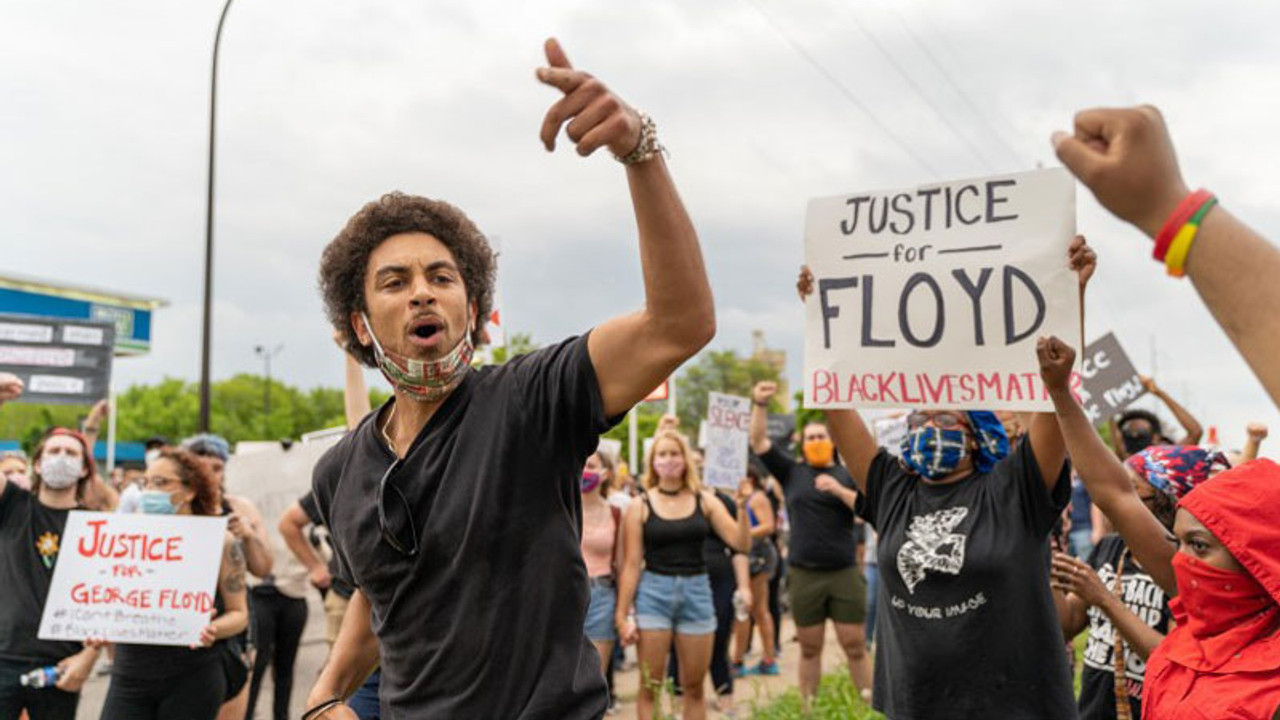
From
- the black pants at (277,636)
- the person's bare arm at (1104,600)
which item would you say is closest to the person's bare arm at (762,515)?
the black pants at (277,636)

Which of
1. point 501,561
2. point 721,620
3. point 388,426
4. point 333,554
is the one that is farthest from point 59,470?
point 721,620

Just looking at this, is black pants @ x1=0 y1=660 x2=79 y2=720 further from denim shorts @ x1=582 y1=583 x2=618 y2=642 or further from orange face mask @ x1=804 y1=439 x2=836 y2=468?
orange face mask @ x1=804 y1=439 x2=836 y2=468

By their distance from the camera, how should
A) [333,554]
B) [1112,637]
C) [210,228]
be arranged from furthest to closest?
[210,228], [333,554], [1112,637]

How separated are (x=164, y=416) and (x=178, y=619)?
7465 centimetres

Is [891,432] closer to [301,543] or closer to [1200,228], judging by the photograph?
[301,543]

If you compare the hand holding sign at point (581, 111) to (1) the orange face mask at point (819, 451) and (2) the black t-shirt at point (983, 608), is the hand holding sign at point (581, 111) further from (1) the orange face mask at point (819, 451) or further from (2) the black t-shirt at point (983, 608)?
(1) the orange face mask at point (819, 451)

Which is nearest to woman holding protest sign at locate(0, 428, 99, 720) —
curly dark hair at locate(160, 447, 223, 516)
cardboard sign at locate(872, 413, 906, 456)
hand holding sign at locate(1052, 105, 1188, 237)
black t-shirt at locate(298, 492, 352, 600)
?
curly dark hair at locate(160, 447, 223, 516)

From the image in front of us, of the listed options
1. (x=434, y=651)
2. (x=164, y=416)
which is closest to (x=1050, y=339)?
(x=434, y=651)

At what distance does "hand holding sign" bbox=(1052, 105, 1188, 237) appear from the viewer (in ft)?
4.38

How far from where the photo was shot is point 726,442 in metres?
10.5

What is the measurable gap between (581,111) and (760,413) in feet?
15.3

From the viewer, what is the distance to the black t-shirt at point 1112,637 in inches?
159

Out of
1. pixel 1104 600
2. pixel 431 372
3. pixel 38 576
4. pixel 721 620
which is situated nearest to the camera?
pixel 431 372

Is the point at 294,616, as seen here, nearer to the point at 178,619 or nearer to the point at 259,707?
the point at 259,707
